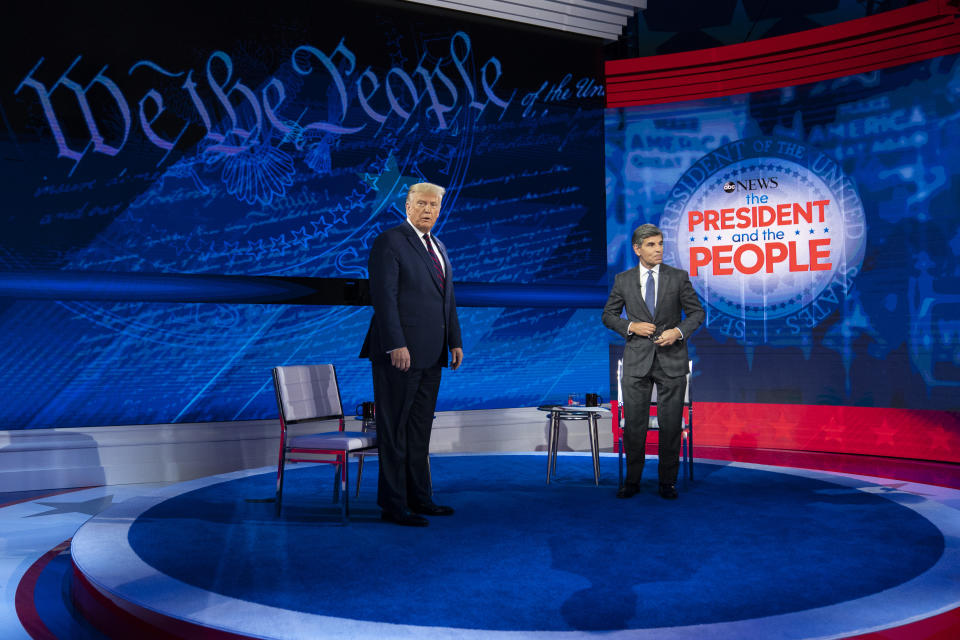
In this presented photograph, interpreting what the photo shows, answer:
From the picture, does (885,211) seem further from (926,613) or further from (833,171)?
(926,613)

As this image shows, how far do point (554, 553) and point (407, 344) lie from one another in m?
1.09

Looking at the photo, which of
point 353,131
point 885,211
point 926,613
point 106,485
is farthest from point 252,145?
point 926,613

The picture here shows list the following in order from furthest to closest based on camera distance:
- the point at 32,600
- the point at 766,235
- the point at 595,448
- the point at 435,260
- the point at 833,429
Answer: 1. the point at 766,235
2. the point at 833,429
3. the point at 595,448
4. the point at 435,260
5. the point at 32,600

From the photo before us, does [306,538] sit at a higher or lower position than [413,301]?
lower

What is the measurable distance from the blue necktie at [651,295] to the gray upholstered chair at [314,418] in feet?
5.15

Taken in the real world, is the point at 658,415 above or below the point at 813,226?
below

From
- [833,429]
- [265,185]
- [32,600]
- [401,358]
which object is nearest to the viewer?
[32,600]

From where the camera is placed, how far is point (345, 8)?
593 cm

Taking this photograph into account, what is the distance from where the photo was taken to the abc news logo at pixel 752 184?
6223mm

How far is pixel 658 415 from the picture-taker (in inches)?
163

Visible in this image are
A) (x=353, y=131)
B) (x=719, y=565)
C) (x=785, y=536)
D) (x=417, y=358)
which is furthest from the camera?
(x=353, y=131)

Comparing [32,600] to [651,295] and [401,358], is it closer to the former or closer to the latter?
[401,358]

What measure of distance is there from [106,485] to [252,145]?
2473 millimetres

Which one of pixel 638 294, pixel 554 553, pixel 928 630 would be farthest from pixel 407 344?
pixel 928 630
